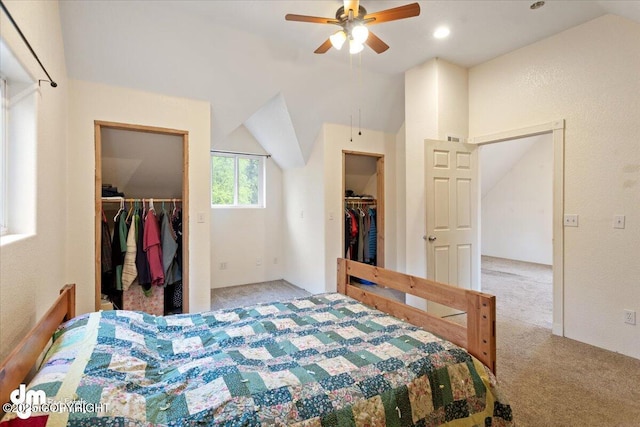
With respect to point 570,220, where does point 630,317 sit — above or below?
below

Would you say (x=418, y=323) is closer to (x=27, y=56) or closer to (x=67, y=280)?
(x=27, y=56)

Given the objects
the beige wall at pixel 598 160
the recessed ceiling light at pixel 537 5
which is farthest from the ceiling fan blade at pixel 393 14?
the beige wall at pixel 598 160

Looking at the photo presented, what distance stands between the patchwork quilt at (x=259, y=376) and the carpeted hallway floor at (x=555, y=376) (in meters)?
0.75

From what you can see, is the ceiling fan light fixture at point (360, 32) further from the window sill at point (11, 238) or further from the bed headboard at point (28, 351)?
the bed headboard at point (28, 351)

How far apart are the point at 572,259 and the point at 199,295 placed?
3.66 meters

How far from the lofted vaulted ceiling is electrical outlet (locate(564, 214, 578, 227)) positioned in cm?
159

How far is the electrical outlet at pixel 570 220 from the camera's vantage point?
2820 millimetres

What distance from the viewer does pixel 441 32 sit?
2889mm

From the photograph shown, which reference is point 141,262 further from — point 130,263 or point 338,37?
point 338,37

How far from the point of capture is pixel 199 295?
10.7 feet

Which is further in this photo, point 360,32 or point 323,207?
point 323,207

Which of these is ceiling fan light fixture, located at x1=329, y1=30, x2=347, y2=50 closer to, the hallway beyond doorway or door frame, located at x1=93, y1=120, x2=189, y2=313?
door frame, located at x1=93, y1=120, x2=189, y2=313

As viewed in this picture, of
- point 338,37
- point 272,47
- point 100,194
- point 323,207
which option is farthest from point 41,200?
point 323,207

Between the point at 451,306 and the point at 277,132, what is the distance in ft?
11.0
